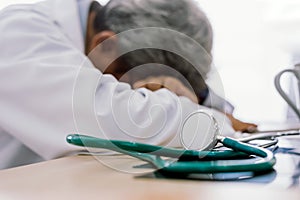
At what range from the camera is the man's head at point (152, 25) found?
0.56 metres

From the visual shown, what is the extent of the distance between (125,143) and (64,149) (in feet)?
0.43

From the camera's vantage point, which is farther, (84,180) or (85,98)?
(85,98)

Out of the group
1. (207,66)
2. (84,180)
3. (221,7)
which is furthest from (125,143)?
(221,7)

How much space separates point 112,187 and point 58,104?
0.21 meters

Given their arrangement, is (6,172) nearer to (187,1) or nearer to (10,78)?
(10,78)

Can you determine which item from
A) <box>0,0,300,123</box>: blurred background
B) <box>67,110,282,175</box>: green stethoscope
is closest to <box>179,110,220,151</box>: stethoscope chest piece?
<box>67,110,282,175</box>: green stethoscope

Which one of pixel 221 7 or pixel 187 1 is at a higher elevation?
pixel 221 7

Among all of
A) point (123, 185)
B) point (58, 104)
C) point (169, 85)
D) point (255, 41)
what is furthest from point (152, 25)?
point (255, 41)

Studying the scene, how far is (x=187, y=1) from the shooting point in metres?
0.63

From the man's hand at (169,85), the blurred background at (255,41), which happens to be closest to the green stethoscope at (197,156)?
the man's hand at (169,85)

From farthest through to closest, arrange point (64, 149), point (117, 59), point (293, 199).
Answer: point (117, 59)
point (64, 149)
point (293, 199)

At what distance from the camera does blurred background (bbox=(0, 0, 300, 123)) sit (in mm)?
1466

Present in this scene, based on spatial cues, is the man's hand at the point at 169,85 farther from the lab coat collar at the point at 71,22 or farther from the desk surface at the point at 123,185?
the desk surface at the point at 123,185

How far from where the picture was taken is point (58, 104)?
47cm
